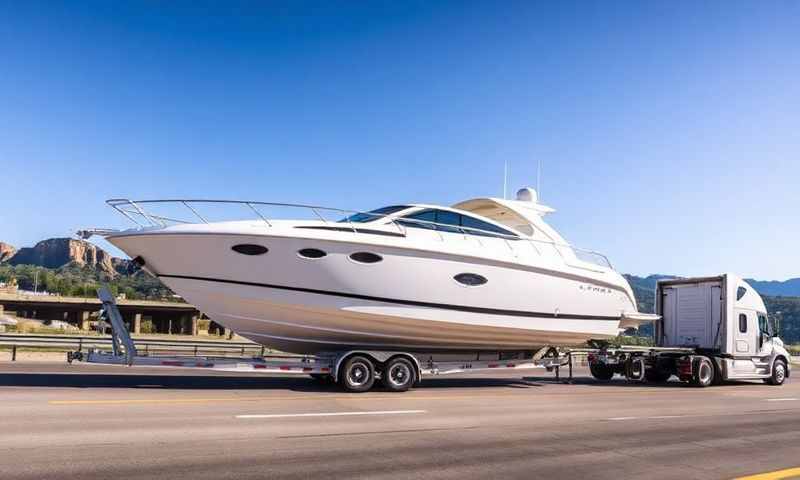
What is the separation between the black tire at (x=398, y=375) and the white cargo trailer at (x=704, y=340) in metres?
6.96

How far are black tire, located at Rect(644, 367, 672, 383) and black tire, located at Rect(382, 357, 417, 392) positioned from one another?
324 inches

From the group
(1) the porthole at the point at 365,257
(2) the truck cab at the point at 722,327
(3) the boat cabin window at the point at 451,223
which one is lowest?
(2) the truck cab at the point at 722,327

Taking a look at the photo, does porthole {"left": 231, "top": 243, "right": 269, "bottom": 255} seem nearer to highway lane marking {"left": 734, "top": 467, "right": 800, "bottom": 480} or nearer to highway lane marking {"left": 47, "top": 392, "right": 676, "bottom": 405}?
highway lane marking {"left": 47, "top": 392, "right": 676, "bottom": 405}

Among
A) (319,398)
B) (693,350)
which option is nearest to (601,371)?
(693,350)

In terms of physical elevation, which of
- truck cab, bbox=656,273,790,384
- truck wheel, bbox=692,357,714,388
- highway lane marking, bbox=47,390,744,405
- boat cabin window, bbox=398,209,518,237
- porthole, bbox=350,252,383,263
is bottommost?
highway lane marking, bbox=47,390,744,405

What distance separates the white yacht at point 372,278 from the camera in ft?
37.5

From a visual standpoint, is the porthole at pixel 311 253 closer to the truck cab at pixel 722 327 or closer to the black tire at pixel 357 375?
the black tire at pixel 357 375

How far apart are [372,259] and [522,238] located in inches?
155

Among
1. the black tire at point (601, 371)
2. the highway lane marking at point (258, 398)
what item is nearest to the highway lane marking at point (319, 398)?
the highway lane marking at point (258, 398)

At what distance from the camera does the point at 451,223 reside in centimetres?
1326

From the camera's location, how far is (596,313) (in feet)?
50.0

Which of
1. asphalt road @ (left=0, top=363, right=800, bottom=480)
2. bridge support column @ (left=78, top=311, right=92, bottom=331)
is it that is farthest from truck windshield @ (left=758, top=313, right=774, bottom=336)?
bridge support column @ (left=78, top=311, right=92, bottom=331)

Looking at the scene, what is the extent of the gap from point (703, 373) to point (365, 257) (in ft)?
34.4

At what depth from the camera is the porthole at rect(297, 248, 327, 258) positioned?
1150 cm
